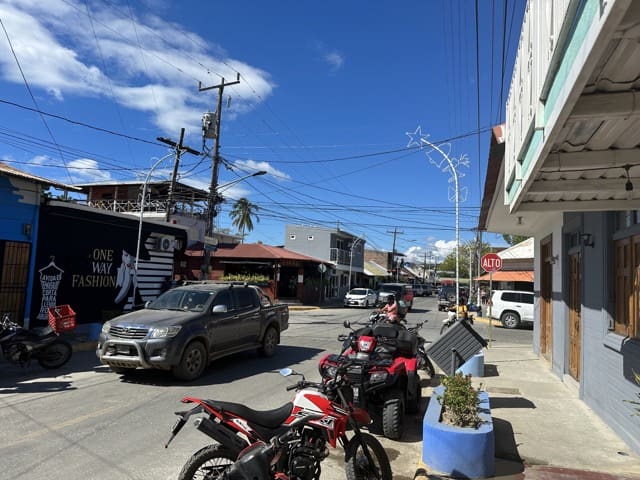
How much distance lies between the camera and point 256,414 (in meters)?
3.87

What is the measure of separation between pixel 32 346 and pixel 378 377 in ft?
22.6

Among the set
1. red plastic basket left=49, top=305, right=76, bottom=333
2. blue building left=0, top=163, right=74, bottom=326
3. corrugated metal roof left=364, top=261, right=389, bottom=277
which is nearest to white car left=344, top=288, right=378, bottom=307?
blue building left=0, top=163, right=74, bottom=326

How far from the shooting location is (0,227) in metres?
11.7

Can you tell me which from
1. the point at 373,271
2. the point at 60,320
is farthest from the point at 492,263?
the point at 373,271

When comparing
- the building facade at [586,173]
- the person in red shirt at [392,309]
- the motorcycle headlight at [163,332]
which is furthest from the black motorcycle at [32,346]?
the building facade at [586,173]

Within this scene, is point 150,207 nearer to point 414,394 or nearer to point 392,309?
point 392,309

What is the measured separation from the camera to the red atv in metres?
5.75

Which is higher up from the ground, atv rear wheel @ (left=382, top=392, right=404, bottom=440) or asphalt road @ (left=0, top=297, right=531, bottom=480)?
atv rear wheel @ (left=382, top=392, right=404, bottom=440)

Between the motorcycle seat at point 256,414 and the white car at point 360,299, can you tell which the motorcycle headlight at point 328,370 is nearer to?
the motorcycle seat at point 256,414

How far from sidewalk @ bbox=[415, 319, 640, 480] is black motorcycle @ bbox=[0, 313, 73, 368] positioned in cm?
713

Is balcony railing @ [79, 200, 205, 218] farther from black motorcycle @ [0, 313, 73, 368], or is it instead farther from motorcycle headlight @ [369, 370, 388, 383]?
motorcycle headlight @ [369, 370, 388, 383]

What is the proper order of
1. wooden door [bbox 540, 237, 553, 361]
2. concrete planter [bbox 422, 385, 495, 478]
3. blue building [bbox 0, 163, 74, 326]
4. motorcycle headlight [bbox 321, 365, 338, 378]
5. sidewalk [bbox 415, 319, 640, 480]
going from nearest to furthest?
concrete planter [bbox 422, 385, 495, 478] → sidewalk [bbox 415, 319, 640, 480] → motorcycle headlight [bbox 321, 365, 338, 378] → blue building [bbox 0, 163, 74, 326] → wooden door [bbox 540, 237, 553, 361]

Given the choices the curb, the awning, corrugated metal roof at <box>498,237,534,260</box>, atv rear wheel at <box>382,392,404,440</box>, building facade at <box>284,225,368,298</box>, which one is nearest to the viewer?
the curb

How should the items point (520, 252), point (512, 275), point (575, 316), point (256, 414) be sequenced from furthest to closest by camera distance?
point (512, 275) → point (520, 252) → point (575, 316) → point (256, 414)
